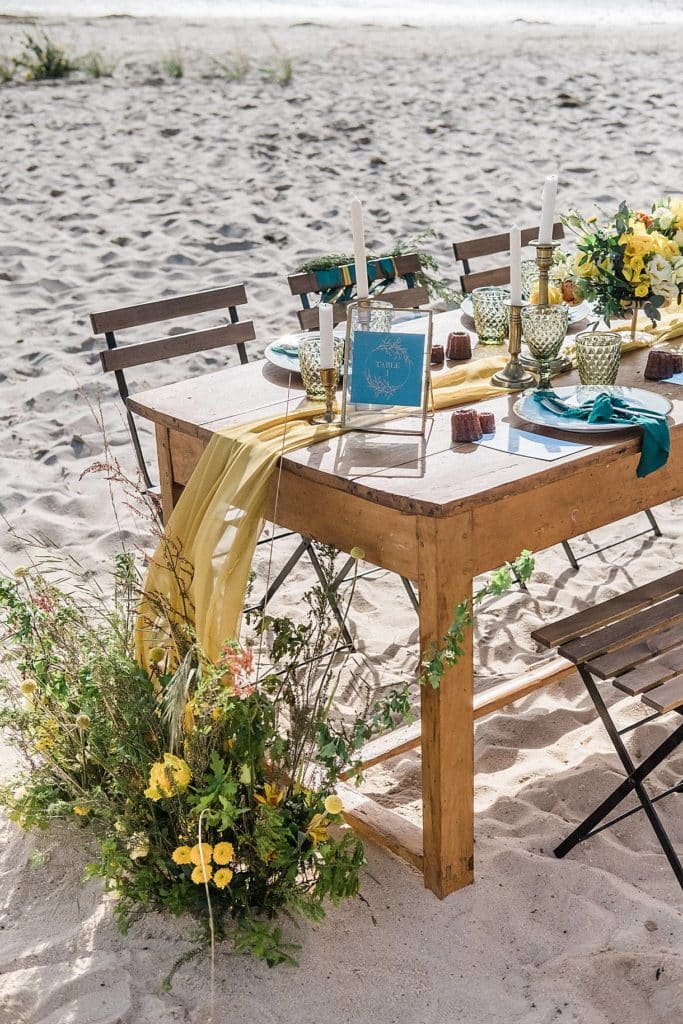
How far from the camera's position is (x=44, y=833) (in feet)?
9.11

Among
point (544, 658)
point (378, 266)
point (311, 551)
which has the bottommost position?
point (544, 658)

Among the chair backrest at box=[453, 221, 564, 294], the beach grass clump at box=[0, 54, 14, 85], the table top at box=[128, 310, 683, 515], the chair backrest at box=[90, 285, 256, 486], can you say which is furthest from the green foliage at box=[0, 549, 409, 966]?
the beach grass clump at box=[0, 54, 14, 85]

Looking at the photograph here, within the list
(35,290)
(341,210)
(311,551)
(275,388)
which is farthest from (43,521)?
(341,210)

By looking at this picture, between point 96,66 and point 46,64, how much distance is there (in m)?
0.51

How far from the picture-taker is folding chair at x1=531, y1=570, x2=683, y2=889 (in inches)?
98.8

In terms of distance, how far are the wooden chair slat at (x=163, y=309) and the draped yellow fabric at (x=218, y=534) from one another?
3.80 ft

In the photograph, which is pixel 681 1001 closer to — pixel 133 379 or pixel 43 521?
pixel 43 521

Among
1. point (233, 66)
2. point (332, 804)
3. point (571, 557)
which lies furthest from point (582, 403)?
point (233, 66)

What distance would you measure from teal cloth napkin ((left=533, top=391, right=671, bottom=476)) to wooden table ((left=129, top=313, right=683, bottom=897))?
4cm

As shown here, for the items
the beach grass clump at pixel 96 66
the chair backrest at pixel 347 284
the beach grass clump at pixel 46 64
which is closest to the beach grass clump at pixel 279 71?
the beach grass clump at pixel 96 66

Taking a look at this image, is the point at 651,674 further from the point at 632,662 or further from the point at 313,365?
the point at 313,365

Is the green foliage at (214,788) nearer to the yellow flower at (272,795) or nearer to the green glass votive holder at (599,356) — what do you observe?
the yellow flower at (272,795)

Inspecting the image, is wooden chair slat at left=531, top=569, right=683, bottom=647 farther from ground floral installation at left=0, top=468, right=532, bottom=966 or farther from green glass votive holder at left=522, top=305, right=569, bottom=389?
green glass votive holder at left=522, top=305, right=569, bottom=389

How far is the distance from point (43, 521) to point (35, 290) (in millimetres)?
3042
